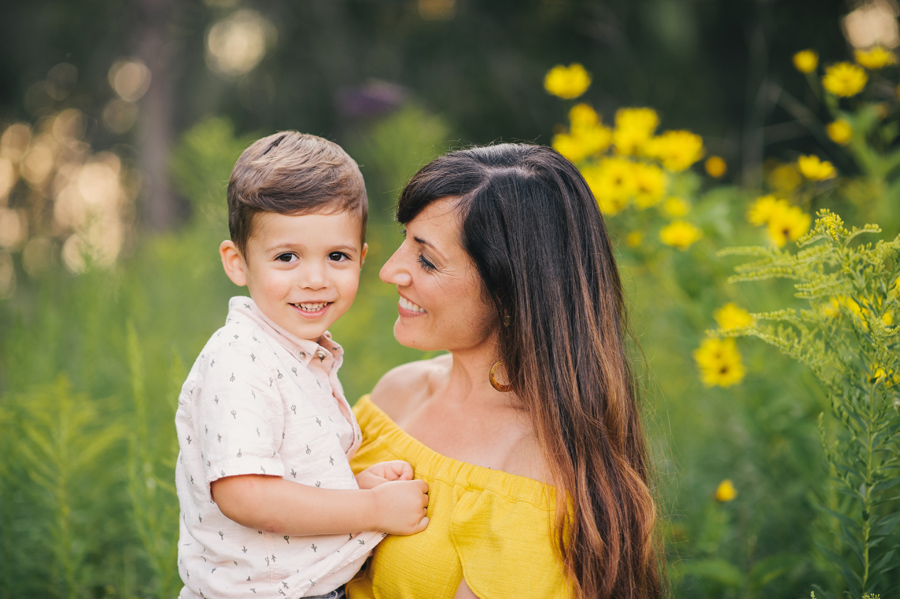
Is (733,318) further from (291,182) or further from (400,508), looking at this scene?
(291,182)

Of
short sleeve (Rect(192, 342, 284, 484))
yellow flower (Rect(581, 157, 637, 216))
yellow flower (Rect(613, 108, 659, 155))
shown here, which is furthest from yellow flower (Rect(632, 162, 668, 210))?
short sleeve (Rect(192, 342, 284, 484))

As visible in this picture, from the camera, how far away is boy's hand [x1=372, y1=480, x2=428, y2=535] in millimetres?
1272

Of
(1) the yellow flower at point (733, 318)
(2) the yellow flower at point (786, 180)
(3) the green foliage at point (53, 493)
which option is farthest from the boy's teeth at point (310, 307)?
(2) the yellow flower at point (786, 180)

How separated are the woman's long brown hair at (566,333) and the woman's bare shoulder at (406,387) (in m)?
0.29

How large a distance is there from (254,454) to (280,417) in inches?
3.8

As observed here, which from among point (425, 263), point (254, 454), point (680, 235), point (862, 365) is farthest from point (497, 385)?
point (680, 235)

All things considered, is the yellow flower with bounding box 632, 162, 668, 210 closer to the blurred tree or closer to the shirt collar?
the shirt collar

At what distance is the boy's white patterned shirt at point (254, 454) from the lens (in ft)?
3.67

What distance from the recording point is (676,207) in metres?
2.05

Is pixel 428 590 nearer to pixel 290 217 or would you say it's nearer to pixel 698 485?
pixel 290 217

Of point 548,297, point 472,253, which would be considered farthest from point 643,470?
point 472,253

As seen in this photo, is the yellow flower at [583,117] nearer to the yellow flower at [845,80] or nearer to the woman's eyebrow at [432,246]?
the yellow flower at [845,80]

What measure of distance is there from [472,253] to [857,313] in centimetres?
72

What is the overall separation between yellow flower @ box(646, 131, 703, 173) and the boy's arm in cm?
139
